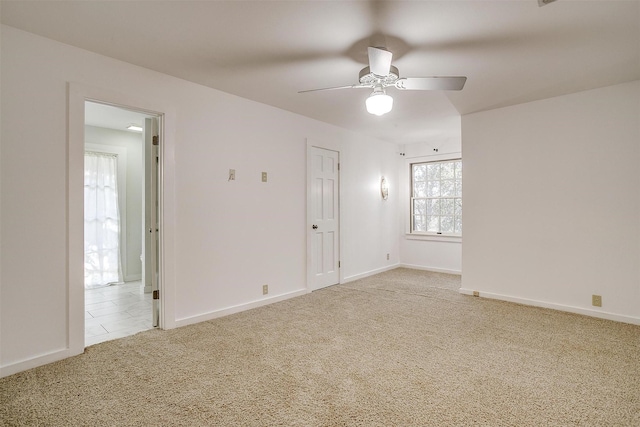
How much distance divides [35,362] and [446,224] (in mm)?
5989

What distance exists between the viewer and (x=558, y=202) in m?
3.81

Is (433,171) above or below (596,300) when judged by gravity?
above

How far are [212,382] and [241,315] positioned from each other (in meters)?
1.44

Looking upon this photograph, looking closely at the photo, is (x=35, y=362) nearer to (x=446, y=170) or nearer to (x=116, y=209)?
(x=116, y=209)

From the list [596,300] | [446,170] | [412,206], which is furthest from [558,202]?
[412,206]

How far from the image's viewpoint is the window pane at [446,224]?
20.2ft

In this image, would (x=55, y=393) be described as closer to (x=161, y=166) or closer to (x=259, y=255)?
(x=161, y=166)

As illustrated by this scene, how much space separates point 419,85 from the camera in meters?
2.71

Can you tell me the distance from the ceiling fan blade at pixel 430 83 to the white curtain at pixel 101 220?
16.5 feet

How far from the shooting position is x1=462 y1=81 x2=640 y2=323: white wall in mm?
3404

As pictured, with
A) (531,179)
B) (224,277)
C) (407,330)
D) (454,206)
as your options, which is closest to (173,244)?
(224,277)

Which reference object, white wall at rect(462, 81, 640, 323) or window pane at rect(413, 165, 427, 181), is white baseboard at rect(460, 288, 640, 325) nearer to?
white wall at rect(462, 81, 640, 323)

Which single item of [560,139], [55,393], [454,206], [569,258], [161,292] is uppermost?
[560,139]

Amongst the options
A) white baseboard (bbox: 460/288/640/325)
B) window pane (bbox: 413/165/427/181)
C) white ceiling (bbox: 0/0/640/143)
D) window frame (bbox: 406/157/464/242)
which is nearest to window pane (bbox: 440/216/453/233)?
window frame (bbox: 406/157/464/242)
